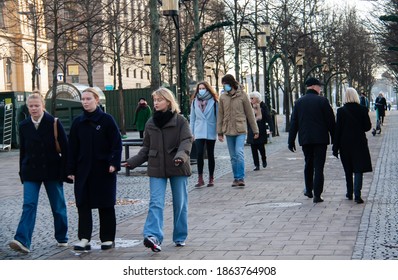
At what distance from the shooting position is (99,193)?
8547mm

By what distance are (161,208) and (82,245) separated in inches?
32.4

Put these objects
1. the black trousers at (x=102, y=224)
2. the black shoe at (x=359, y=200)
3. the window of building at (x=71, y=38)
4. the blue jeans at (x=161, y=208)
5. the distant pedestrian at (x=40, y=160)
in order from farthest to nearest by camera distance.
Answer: the window of building at (x=71, y=38) → the black shoe at (x=359, y=200) → the distant pedestrian at (x=40, y=160) → the black trousers at (x=102, y=224) → the blue jeans at (x=161, y=208)

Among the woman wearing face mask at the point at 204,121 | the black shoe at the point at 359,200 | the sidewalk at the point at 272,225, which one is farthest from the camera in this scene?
the woman wearing face mask at the point at 204,121

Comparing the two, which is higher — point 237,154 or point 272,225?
point 237,154

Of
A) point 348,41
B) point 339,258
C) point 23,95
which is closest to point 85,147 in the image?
point 339,258

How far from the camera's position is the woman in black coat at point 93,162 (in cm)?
854

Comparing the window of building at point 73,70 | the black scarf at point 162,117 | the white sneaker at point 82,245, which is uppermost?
the window of building at point 73,70

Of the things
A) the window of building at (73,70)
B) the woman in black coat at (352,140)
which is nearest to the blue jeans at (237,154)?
the woman in black coat at (352,140)

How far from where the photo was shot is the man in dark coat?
12383 millimetres

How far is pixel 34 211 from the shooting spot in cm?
891

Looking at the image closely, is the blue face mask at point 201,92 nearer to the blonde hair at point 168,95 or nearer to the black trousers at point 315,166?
the black trousers at point 315,166

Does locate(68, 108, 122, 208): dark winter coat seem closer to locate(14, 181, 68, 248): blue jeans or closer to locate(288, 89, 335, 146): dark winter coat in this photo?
locate(14, 181, 68, 248): blue jeans

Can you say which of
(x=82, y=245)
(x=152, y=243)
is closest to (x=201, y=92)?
(x=82, y=245)

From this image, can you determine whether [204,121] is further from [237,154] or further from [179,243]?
[179,243]
